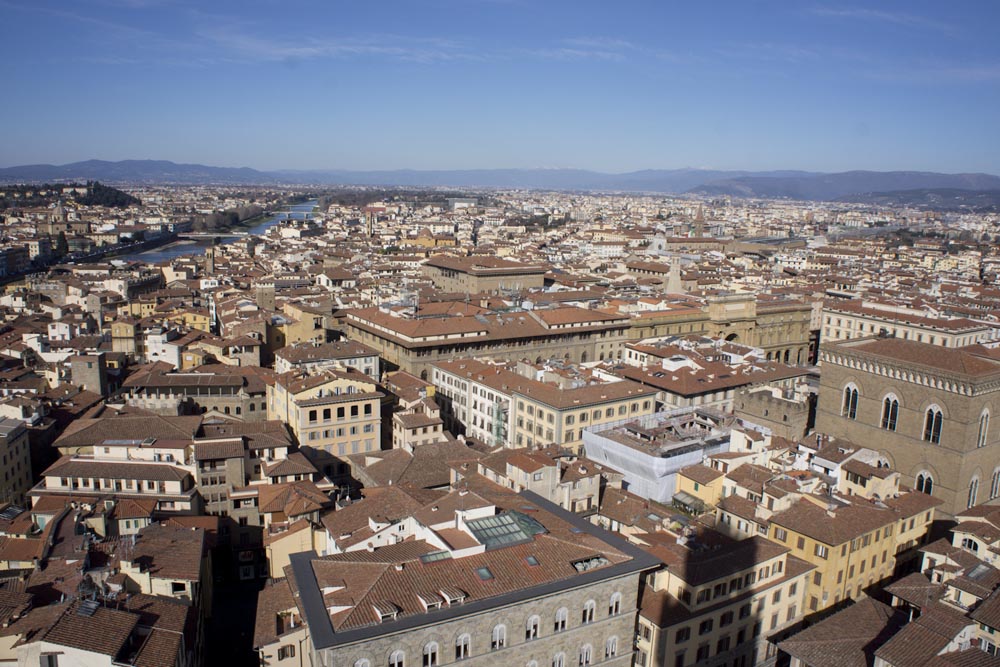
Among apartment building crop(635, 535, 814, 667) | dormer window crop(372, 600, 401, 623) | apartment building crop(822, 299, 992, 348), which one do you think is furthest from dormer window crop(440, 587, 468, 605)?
apartment building crop(822, 299, 992, 348)

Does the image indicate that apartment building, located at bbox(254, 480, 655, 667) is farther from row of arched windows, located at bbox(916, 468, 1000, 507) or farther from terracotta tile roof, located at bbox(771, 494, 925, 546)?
row of arched windows, located at bbox(916, 468, 1000, 507)

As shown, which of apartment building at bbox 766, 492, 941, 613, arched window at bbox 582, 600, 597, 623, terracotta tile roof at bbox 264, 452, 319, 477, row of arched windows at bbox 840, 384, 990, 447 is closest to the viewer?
arched window at bbox 582, 600, 597, 623

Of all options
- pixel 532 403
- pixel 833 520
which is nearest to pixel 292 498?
pixel 532 403

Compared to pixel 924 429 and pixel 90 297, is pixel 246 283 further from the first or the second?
pixel 924 429

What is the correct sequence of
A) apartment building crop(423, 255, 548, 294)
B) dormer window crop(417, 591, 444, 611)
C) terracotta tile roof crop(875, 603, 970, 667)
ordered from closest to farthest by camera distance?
dormer window crop(417, 591, 444, 611) → terracotta tile roof crop(875, 603, 970, 667) → apartment building crop(423, 255, 548, 294)

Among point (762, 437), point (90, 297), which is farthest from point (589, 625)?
point (90, 297)

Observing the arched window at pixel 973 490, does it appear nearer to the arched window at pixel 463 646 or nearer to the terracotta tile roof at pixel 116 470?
the arched window at pixel 463 646
